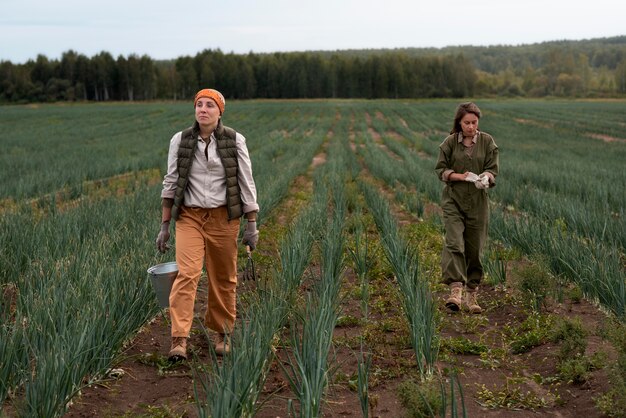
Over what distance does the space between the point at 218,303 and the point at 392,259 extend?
1447mm

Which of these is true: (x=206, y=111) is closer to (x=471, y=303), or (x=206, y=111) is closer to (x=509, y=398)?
(x=509, y=398)

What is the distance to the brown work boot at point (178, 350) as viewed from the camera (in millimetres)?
3602

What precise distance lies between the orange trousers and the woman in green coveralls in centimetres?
167

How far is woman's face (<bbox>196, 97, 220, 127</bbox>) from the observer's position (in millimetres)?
3684

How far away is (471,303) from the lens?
15.8ft

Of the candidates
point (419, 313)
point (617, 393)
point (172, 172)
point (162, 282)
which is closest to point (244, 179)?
point (172, 172)

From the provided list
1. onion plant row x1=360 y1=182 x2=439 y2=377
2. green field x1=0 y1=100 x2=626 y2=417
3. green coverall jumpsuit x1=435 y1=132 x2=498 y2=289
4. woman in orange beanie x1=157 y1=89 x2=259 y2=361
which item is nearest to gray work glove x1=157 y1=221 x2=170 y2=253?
woman in orange beanie x1=157 y1=89 x2=259 y2=361

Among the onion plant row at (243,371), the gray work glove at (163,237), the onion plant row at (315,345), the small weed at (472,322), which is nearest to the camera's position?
the onion plant row at (243,371)

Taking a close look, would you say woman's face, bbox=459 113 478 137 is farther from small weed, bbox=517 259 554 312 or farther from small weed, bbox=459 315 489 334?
small weed, bbox=459 315 489 334

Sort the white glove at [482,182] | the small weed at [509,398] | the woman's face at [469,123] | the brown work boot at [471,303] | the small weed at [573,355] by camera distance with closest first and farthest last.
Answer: the small weed at [509,398] < the small weed at [573,355] < the white glove at [482,182] < the woman's face at [469,123] < the brown work boot at [471,303]

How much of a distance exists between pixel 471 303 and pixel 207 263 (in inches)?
80.9

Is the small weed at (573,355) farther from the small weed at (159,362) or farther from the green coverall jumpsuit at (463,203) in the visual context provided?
the small weed at (159,362)

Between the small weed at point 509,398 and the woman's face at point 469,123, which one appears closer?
the small weed at point 509,398

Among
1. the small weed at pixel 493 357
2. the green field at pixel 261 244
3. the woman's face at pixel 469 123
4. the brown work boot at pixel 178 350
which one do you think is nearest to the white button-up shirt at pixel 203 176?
the green field at pixel 261 244
